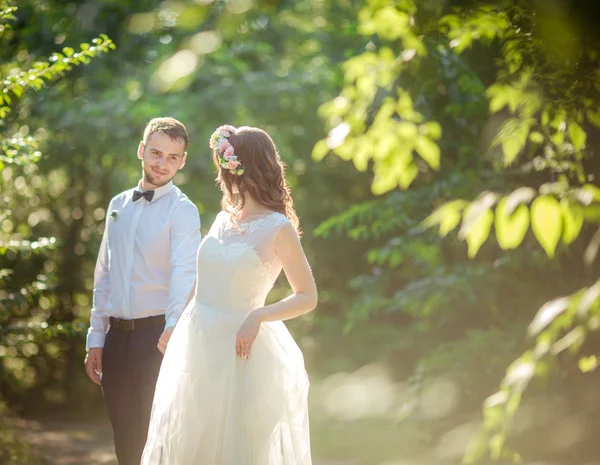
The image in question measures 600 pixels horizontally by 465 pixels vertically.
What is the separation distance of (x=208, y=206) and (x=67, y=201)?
208cm

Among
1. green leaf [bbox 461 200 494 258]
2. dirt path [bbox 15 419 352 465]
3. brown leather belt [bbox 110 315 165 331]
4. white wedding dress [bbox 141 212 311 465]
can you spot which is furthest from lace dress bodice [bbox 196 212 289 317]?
dirt path [bbox 15 419 352 465]

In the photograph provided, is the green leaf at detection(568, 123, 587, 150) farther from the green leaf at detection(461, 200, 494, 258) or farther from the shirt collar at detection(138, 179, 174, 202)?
the shirt collar at detection(138, 179, 174, 202)

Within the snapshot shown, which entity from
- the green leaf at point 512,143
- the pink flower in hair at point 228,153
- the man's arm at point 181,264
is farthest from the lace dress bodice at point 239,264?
the green leaf at point 512,143

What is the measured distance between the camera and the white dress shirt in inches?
166

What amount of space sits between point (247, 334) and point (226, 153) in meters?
0.80

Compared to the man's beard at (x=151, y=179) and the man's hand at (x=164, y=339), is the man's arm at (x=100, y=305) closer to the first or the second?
the man's beard at (x=151, y=179)

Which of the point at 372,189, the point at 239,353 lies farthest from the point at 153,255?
the point at 372,189

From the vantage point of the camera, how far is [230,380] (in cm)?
385

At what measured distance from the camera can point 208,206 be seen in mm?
10945

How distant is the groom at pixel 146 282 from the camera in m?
→ 4.24

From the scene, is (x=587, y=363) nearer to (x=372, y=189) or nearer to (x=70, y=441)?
(x=372, y=189)

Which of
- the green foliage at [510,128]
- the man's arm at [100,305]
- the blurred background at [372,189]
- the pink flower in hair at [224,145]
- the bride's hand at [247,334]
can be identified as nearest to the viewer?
the green foliage at [510,128]

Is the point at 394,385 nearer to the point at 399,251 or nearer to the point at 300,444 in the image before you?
the point at 399,251

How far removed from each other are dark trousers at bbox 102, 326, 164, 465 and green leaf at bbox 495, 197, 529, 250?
2.91 meters
